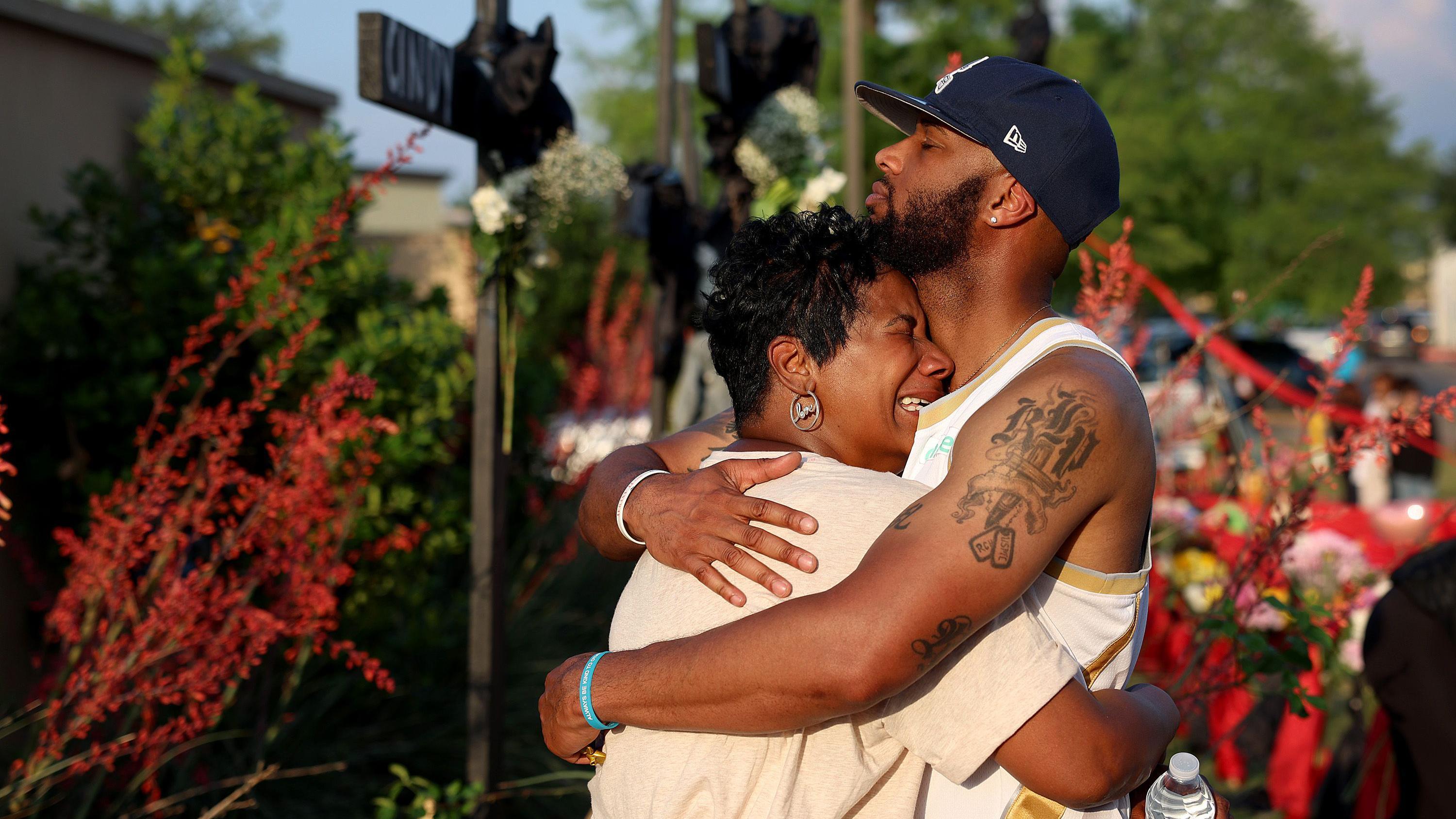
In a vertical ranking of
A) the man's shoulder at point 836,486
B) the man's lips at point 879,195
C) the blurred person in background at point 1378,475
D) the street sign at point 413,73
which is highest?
the street sign at point 413,73

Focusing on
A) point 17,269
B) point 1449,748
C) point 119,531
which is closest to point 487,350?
point 119,531

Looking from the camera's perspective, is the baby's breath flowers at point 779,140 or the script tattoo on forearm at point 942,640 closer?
the script tattoo on forearm at point 942,640

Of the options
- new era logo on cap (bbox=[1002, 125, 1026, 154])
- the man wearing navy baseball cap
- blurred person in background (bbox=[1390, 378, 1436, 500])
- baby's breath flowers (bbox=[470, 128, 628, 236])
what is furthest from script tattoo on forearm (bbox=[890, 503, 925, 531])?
blurred person in background (bbox=[1390, 378, 1436, 500])

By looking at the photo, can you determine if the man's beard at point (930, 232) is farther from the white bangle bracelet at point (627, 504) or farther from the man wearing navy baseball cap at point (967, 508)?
the white bangle bracelet at point (627, 504)

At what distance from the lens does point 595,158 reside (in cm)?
418

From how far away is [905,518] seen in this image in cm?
155

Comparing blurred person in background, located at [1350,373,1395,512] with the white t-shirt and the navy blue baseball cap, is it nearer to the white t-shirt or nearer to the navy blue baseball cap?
the navy blue baseball cap

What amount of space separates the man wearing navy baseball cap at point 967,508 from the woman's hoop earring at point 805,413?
15cm

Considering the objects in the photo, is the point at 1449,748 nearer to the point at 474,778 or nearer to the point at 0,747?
the point at 474,778

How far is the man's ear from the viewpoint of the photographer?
1.95 metres

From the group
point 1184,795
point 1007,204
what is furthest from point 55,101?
point 1184,795

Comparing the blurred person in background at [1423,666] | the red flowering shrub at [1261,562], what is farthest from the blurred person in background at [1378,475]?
the blurred person in background at [1423,666]

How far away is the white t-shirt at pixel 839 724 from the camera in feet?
5.05

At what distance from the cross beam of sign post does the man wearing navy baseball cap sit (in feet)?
5.70
